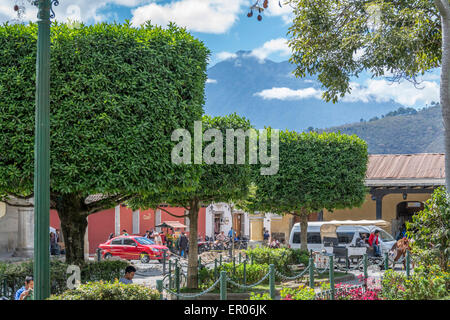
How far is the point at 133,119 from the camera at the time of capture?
1142cm

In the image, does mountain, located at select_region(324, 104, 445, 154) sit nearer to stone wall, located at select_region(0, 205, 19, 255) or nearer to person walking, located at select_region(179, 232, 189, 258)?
person walking, located at select_region(179, 232, 189, 258)

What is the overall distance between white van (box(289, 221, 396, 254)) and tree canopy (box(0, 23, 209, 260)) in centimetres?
1647

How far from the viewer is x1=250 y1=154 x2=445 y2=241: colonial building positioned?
104 feet

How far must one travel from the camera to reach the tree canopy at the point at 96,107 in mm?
11094

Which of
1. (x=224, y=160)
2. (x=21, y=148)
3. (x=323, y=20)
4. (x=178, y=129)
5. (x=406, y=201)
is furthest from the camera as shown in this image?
(x=406, y=201)

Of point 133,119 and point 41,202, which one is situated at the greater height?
point 133,119

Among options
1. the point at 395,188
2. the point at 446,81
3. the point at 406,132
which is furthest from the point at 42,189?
the point at 406,132

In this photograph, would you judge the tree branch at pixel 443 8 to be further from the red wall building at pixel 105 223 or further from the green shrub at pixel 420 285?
the red wall building at pixel 105 223

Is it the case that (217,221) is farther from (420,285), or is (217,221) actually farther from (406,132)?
(406,132)

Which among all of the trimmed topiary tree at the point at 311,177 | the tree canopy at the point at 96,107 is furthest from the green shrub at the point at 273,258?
the tree canopy at the point at 96,107

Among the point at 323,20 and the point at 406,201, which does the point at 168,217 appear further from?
the point at 323,20

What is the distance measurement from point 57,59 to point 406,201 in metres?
29.2
